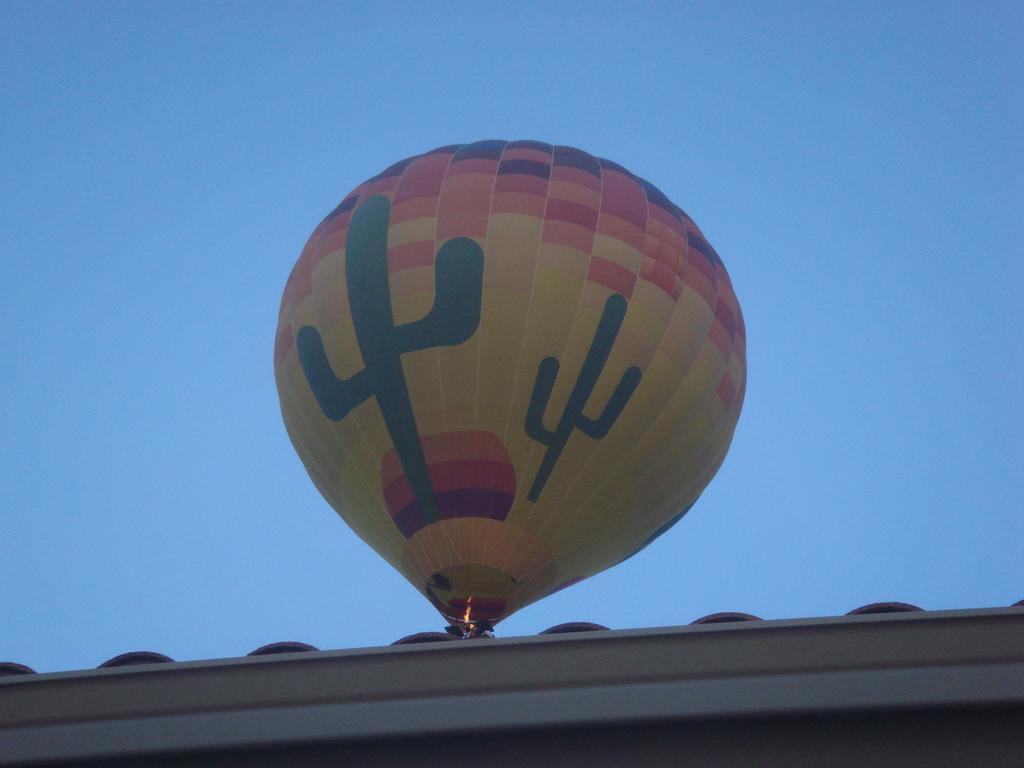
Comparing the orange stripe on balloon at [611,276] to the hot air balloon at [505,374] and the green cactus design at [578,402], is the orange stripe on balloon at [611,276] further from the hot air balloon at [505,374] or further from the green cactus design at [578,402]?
the green cactus design at [578,402]

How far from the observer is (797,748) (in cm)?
549

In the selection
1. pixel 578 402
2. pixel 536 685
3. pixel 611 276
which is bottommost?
pixel 536 685

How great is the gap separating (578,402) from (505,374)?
808 mm

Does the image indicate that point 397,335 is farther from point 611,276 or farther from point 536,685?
point 536,685

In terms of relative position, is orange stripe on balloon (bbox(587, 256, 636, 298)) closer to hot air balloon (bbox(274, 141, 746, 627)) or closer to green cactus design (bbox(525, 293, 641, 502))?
hot air balloon (bbox(274, 141, 746, 627))

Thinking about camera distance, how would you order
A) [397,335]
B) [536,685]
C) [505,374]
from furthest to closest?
[397,335] < [505,374] < [536,685]

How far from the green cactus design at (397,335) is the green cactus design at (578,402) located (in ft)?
3.11

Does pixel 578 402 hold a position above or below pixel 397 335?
below

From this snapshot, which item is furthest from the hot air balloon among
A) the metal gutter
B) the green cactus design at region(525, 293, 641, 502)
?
the metal gutter

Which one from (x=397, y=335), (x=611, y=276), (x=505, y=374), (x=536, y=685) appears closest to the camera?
(x=536, y=685)

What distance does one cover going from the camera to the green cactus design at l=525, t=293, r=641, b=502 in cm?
1246

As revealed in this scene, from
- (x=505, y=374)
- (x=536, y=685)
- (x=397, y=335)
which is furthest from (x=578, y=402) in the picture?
(x=536, y=685)

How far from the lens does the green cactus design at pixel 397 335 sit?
12.6 metres

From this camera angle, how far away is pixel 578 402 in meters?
12.5
